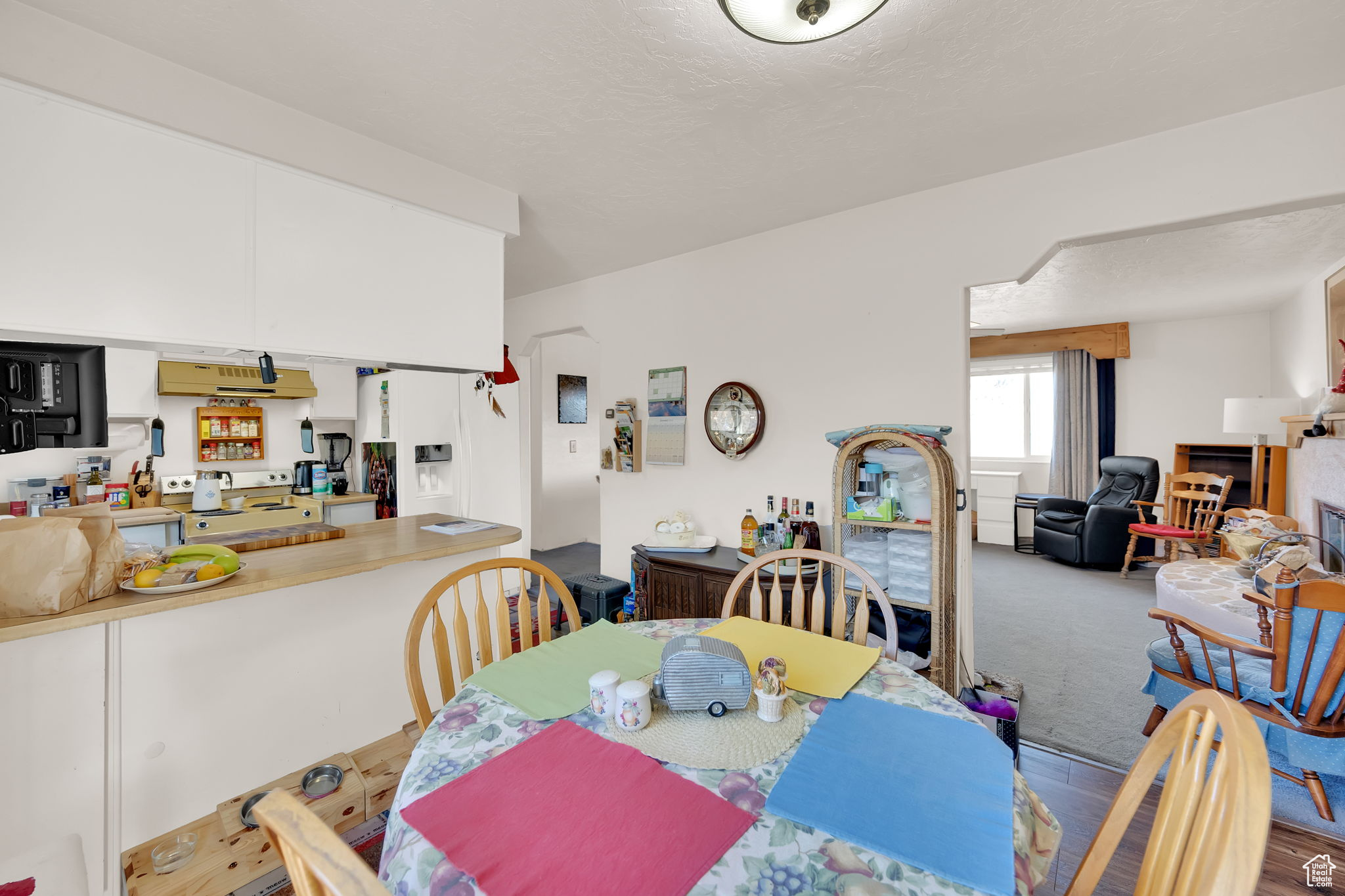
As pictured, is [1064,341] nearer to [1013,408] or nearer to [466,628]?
[1013,408]

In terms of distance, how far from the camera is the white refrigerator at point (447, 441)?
4098 mm

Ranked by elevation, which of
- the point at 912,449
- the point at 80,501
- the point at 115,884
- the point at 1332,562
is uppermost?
the point at 912,449

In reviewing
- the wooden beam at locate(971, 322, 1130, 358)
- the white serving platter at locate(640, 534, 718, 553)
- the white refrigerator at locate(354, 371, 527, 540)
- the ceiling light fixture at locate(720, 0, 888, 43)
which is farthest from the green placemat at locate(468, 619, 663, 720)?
the wooden beam at locate(971, 322, 1130, 358)

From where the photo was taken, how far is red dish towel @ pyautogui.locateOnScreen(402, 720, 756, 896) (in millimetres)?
740

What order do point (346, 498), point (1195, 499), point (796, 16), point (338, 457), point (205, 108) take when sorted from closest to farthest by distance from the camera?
1. point (796, 16)
2. point (205, 108)
3. point (346, 498)
4. point (338, 457)
5. point (1195, 499)

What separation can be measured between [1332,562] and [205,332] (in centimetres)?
519

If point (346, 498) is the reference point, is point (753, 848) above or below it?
below

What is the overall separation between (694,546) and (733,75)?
2.26 m

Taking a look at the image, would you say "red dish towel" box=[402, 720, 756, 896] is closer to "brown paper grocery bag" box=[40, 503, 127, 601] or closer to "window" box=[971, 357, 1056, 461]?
"brown paper grocery bag" box=[40, 503, 127, 601]

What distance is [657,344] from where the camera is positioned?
355cm

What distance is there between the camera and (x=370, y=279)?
223 cm

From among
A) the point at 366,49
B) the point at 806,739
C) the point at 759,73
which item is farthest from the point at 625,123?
the point at 806,739

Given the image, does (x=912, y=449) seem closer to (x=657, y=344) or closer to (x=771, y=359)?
(x=771, y=359)

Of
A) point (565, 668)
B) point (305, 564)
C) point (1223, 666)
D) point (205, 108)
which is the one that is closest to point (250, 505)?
point (305, 564)
